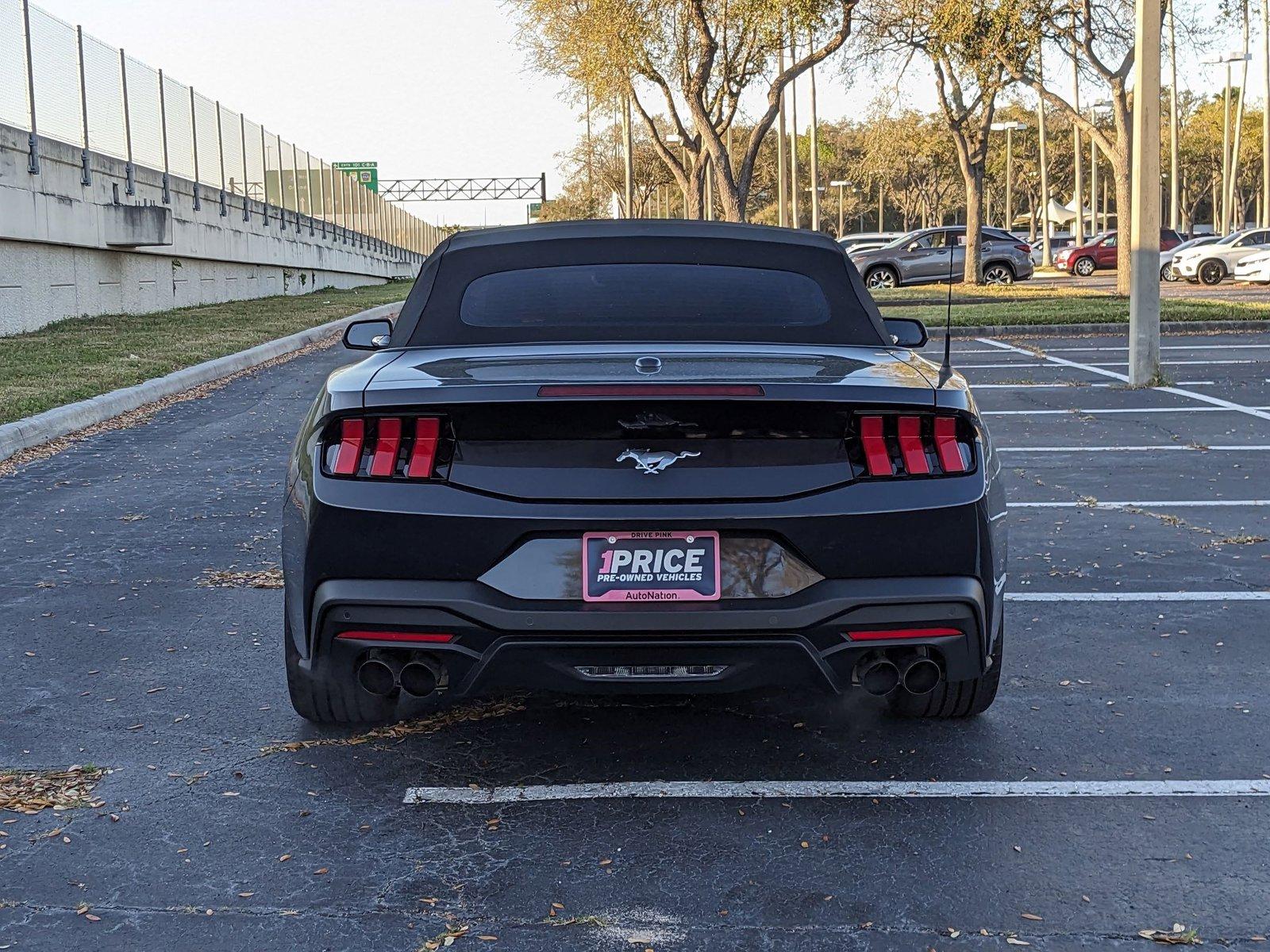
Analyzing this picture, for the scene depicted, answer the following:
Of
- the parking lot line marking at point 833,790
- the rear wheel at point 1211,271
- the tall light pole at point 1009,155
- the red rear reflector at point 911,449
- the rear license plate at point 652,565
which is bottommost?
the parking lot line marking at point 833,790

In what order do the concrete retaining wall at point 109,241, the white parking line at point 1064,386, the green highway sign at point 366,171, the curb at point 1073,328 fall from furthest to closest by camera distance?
the green highway sign at point 366,171, the curb at point 1073,328, the concrete retaining wall at point 109,241, the white parking line at point 1064,386

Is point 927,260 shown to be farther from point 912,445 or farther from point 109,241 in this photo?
point 912,445

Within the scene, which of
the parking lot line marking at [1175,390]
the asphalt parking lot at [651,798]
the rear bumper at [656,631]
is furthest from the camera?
the parking lot line marking at [1175,390]

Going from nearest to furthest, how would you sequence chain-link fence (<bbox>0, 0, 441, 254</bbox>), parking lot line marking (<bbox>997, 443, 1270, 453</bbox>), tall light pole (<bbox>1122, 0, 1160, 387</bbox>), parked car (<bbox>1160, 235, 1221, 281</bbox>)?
parking lot line marking (<bbox>997, 443, 1270, 453</bbox>) → tall light pole (<bbox>1122, 0, 1160, 387</bbox>) → chain-link fence (<bbox>0, 0, 441, 254</bbox>) → parked car (<bbox>1160, 235, 1221, 281</bbox>)

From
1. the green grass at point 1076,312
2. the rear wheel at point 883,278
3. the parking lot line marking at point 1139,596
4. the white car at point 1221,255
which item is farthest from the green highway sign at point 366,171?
the parking lot line marking at point 1139,596

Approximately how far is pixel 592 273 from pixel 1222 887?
2728 millimetres

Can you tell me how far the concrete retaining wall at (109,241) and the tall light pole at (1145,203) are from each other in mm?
13543

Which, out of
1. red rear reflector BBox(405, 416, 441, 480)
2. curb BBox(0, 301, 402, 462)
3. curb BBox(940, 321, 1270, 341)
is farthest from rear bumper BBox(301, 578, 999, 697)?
curb BBox(940, 321, 1270, 341)

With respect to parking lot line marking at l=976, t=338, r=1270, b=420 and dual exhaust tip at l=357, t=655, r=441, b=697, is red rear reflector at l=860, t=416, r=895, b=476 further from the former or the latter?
parking lot line marking at l=976, t=338, r=1270, b=420

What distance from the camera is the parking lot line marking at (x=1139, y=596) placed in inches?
232

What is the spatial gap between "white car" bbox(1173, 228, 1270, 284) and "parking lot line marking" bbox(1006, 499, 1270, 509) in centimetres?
3345

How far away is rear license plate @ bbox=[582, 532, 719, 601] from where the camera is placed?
3619 millimetres

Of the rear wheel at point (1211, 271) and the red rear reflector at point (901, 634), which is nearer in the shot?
the red rear reflector at point (901, 634)

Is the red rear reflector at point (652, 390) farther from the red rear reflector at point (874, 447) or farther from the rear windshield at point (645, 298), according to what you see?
the rear windshield at point (645, 298)
